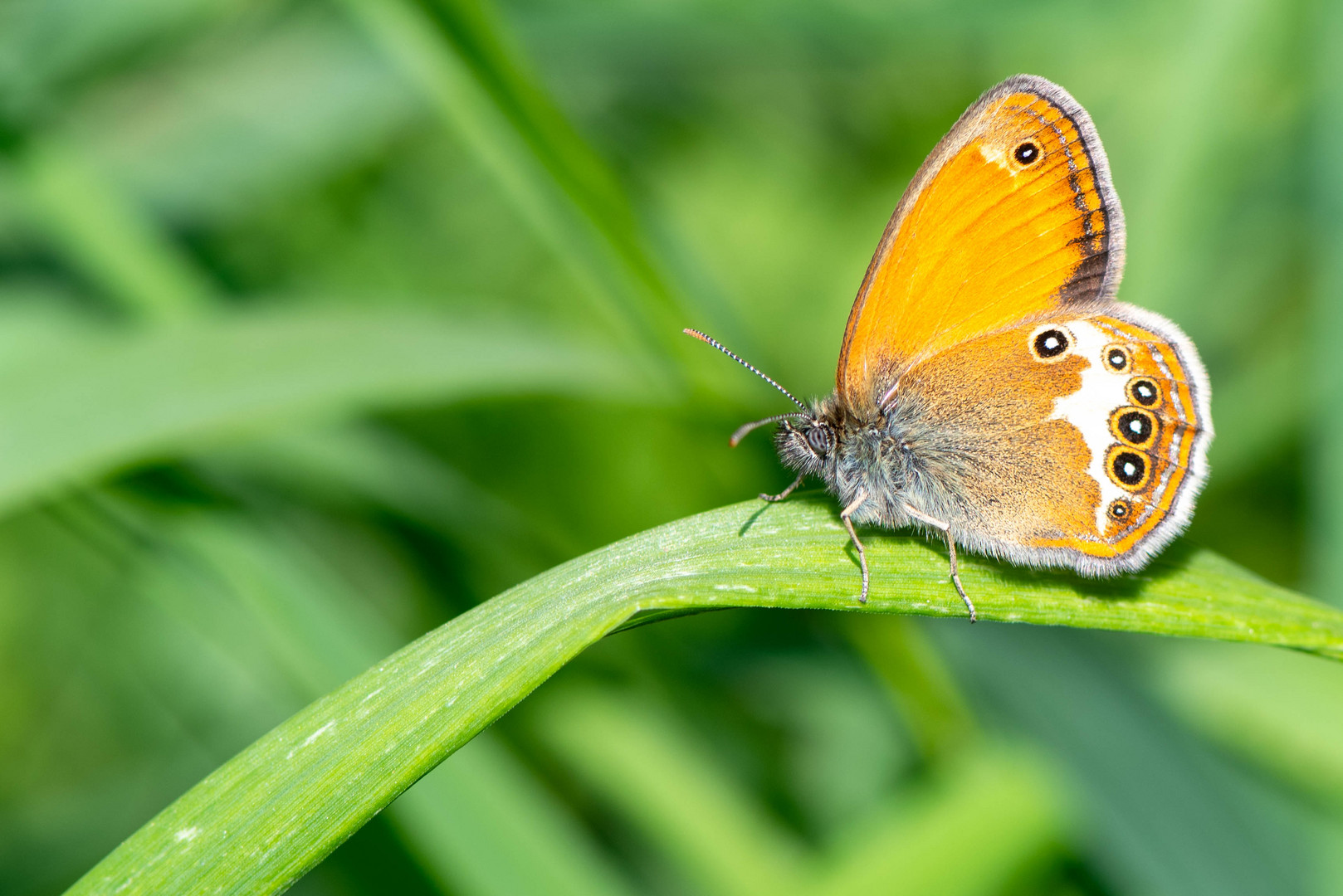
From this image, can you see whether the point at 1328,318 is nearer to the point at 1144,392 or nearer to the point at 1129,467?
the point at 1144,392

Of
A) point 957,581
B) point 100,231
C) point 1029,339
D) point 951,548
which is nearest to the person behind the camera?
point 957,581

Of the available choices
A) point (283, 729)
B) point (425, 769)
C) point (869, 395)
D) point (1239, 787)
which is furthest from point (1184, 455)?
point (283, 729)

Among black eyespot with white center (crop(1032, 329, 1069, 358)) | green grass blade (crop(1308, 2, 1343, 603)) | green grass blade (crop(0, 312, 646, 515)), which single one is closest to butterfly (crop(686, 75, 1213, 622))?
black eyespot with white center (crop(1032, 329, 1069, 358))

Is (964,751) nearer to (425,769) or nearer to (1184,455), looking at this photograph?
(1184,455)

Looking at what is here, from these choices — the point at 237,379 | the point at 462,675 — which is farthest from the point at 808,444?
the point at 237,379

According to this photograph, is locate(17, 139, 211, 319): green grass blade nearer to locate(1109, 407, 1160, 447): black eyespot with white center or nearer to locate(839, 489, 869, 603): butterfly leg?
locate(839, 489, 869, 603): butterfly leg

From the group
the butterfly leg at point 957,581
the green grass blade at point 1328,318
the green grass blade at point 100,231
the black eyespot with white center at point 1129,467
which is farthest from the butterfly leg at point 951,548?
the green grass blade at point 100,231
